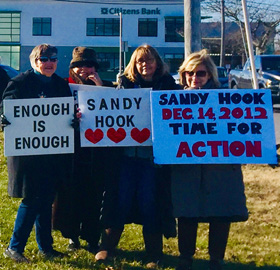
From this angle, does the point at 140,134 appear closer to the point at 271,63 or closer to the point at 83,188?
the point at 83,188

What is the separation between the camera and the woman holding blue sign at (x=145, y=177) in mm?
4961

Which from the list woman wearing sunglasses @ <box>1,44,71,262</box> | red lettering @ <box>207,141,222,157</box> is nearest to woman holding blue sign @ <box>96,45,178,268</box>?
red lettering @ <box>207,141,222,157</box>

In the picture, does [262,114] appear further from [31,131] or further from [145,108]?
[31,131]

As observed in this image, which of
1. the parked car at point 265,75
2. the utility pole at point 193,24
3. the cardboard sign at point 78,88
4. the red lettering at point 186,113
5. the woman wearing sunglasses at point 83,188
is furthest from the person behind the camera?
the parked car at point 265,75

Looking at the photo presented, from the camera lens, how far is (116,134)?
5012mm

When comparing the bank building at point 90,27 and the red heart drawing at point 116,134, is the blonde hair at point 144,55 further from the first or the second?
Answer: the bank building at point 90,27

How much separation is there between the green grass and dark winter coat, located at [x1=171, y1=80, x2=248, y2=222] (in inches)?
28.0

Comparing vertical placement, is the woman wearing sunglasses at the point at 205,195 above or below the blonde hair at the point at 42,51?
below

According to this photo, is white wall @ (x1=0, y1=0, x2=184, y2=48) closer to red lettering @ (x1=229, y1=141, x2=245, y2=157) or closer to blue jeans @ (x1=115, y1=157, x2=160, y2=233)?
blue jeans @ (x1=115, y1=157, x2=160, y2=233)

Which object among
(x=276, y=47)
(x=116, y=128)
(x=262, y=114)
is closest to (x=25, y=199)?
(x=116, y=128)

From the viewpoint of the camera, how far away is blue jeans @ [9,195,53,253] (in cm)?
504

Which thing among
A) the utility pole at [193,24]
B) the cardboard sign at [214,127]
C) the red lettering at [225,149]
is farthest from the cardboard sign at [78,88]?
the utility pole at [193,24]

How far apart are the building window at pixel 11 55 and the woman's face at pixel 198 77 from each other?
174 ft

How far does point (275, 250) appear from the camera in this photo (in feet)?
18.6
